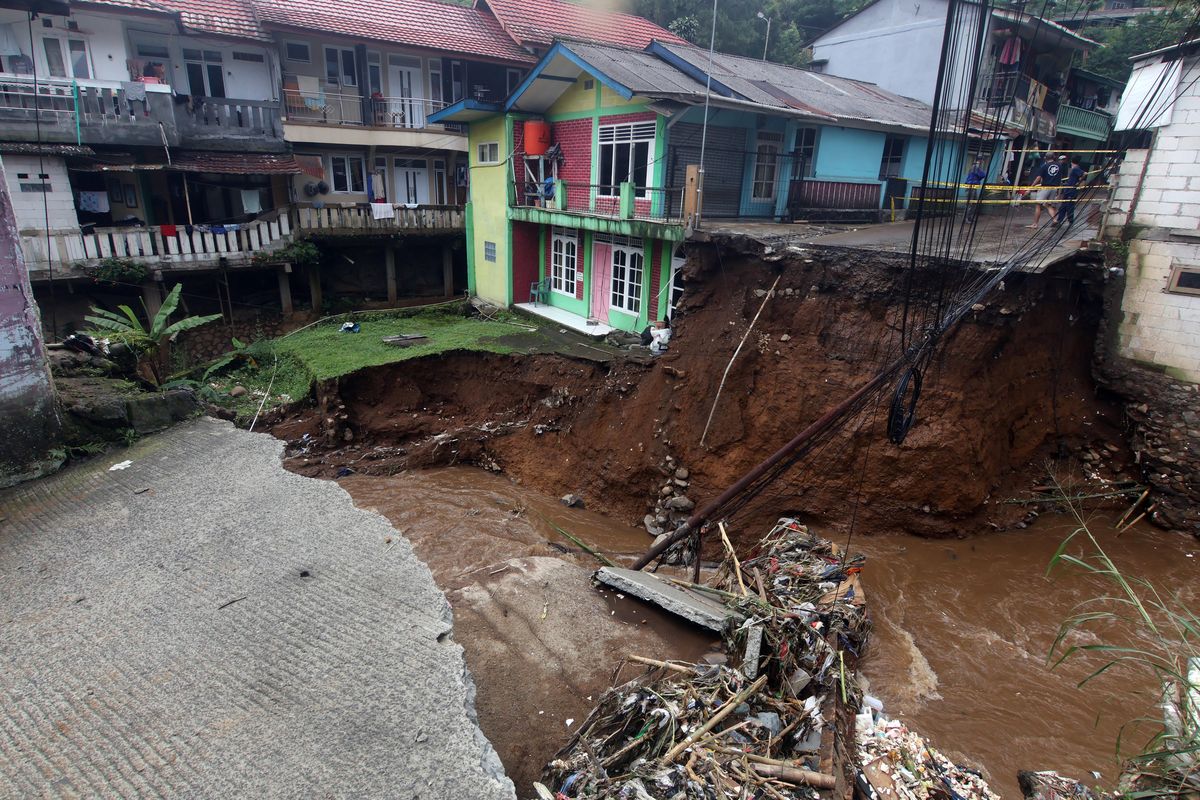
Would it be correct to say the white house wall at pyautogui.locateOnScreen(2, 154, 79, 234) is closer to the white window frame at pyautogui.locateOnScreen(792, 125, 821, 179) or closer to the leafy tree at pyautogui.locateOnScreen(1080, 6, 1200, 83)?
the white window frame at pyautogui.locateOnScreen(792, 125, 821, 179)

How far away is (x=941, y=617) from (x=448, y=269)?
18234 millimetres

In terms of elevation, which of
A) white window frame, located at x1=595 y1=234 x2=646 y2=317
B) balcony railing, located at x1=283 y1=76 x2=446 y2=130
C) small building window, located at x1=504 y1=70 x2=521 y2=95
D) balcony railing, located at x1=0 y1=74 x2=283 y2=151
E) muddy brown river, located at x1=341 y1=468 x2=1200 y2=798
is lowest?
muddy brown river, located at x1=341 y1=468 x2=1200 y2=798


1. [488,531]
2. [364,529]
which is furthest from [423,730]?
[488,531]

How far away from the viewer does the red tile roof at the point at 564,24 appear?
21.4 m

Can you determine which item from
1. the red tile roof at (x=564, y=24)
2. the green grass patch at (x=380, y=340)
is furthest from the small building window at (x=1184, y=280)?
the red tile roof at (x=564, y=24)

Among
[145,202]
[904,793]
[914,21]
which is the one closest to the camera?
[904,793]

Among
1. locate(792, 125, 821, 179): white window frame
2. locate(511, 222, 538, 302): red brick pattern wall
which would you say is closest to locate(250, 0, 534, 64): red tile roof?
locate(511, 222, 538, 302): red brick pattern wall

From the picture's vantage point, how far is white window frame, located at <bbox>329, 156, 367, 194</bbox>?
2000cm

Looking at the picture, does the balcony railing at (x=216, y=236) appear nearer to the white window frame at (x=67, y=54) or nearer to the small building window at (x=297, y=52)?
the white window frame at (x=67, y=54)

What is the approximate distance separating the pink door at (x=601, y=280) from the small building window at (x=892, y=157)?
7.74 meters

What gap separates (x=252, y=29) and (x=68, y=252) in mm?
7953

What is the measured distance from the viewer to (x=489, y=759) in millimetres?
3859

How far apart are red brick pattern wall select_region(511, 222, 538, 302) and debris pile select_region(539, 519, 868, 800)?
13639 millimetres

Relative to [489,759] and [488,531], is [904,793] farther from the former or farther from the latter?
[488,531]
